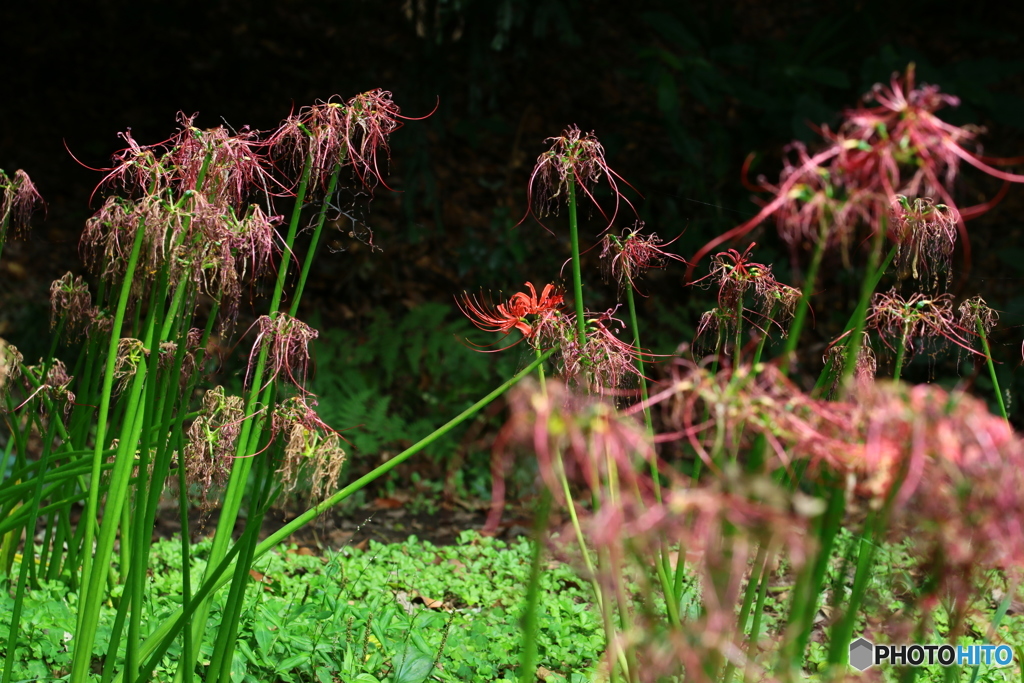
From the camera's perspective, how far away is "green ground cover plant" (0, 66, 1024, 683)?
0.66 meters

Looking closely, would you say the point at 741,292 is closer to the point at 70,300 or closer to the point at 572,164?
the point at 572,164

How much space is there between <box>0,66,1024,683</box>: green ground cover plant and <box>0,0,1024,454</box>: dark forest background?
272cm

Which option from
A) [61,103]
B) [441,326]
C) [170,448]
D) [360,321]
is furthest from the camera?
[61,103]

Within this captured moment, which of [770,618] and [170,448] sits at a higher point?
[170,448]

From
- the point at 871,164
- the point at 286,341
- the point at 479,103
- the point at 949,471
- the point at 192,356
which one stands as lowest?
the point at 192,356

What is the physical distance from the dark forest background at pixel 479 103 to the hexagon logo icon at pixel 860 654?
2852 millimetres

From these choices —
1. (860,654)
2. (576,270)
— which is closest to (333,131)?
(576,270)

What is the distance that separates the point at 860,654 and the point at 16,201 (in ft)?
7.02

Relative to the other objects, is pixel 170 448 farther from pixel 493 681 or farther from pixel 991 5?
pixel 991 5

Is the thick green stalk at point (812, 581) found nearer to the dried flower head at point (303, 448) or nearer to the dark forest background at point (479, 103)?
the dried flower head at point (303, 448)

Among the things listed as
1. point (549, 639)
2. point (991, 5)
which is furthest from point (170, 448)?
point (991, 5)

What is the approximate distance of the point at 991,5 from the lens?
7.38 metres

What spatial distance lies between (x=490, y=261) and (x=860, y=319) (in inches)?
182

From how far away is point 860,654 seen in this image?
2.04 m
